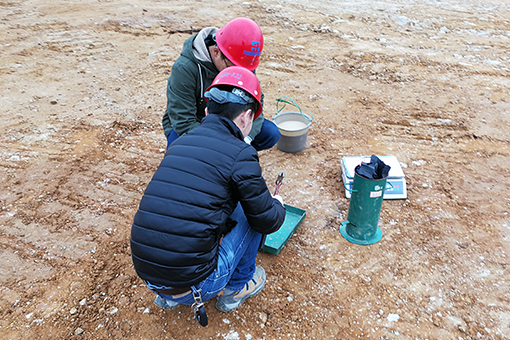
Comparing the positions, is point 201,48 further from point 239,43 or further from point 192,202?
point 192,202

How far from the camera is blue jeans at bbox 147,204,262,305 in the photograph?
194 centimetres

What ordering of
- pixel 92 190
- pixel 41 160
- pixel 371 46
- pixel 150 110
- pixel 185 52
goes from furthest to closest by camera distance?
pixel 371 46 < pixel 150 110 < pixel 41 160 < pixel 92 190 < pixel 185 52

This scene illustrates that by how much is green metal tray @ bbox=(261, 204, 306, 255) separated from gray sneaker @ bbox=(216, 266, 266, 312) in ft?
0.93

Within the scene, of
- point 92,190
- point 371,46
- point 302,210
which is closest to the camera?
point 302,210

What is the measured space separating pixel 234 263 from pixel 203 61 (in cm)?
150

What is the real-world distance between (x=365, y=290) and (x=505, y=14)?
8.25 m

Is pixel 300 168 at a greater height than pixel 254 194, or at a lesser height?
lesser

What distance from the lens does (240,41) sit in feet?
7.92

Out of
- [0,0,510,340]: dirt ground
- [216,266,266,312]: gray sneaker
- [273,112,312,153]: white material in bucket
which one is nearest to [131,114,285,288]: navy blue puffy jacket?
[216,266,266,312]: gray sneaker

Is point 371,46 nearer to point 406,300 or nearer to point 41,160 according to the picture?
point 406,300

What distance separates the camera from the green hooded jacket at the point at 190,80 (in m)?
2.62

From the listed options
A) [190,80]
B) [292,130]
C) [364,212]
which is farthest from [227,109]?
[292,130]

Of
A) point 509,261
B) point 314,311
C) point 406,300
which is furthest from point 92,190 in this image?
point 509,261

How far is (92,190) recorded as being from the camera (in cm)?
343
